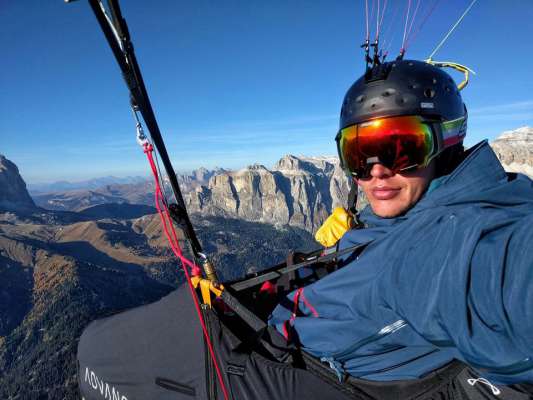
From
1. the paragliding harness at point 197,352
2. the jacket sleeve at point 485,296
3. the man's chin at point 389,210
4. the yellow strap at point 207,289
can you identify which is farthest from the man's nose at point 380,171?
the yellow strap at point 207,289

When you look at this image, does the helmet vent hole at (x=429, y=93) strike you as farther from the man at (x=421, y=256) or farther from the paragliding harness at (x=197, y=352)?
the paragliding harness at (x=197, y=352)

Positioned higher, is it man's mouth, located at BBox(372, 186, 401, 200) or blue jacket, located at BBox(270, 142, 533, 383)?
man's mouth, located at BBox(372, 186, 401, 200)

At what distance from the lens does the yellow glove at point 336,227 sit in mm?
3848

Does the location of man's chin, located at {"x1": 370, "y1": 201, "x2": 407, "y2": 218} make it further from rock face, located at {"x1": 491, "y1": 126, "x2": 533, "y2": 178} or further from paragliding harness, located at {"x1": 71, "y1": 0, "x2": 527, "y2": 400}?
rock face, located at {"x1": 491, "y1": 126, "x2": 533, "y2": 178}

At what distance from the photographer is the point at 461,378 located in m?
1.79

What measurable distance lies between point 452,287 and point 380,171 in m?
1.30

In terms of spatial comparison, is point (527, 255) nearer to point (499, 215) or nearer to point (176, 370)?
point (499, 215)

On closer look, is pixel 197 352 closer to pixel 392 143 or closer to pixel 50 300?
pixel 392 143

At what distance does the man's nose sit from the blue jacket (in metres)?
0.42

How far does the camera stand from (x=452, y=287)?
48.2 inches

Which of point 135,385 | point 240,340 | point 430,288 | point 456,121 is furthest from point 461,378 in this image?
point 135,385

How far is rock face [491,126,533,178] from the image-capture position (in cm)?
18000

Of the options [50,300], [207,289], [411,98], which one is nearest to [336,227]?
[411,98]

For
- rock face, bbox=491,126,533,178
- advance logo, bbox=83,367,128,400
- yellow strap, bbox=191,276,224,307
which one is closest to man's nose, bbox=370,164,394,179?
yellow strap, bbox=191,276,224,307
